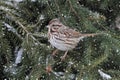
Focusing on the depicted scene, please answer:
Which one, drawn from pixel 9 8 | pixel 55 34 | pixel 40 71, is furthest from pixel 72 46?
pixel 9 8

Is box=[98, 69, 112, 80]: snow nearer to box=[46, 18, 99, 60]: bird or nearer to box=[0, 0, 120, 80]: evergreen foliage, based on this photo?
box=[0, 0, 120, 80]: evergreen foliage

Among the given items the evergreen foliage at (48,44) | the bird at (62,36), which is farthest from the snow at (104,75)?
the bird at (62,36)

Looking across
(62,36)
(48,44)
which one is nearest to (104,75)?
(62,36)

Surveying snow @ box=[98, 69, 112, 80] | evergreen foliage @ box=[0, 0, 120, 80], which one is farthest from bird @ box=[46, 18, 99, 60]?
snow @ box=[98, 69, 112, 80]

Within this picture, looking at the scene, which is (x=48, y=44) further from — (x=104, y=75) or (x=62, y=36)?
(x=104, y=75)

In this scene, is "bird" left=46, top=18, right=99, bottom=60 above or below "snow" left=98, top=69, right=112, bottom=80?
above

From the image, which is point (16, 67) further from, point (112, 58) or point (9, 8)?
point (112, 58)
